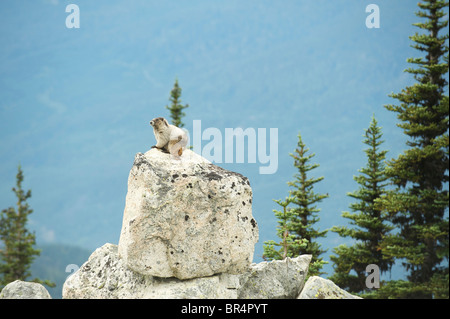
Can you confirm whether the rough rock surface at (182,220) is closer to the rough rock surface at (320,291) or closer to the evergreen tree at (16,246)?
the rough rock surface at (320,291)

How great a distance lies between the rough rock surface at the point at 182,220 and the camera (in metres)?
11.7

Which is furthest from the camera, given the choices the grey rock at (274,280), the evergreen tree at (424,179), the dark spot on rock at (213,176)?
the evergreen tree at (424,179)

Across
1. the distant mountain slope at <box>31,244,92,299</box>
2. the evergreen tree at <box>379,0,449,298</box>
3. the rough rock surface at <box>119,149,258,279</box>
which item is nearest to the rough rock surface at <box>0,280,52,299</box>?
the rough rock surface at <box>119,149,258,279</box>

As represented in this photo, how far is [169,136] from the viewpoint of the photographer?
508 inches

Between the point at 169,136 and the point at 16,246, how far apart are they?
2676 cm

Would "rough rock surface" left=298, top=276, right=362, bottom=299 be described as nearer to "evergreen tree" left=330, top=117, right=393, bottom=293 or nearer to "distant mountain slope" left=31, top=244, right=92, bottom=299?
"evergreen tree" left=330, top=117, right=393, bottom=293

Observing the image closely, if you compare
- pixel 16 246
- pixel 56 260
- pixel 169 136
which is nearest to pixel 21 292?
pixel 169 136

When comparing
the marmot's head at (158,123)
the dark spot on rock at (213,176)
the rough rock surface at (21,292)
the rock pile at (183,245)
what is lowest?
the rough rock surface at (21,292)

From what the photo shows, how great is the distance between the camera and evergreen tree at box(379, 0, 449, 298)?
2462 centimetres

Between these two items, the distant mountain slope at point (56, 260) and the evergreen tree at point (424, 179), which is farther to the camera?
the distant mountain slope at point (56, 260)

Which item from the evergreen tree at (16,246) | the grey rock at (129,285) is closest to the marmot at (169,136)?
the grey rock at (129,285)

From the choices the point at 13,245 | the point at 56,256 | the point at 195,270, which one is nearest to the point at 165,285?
the point at 195,270

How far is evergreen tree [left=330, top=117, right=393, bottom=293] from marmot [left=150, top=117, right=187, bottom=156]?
1704 centimetres

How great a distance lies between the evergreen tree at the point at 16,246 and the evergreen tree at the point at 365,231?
20.7 metres
